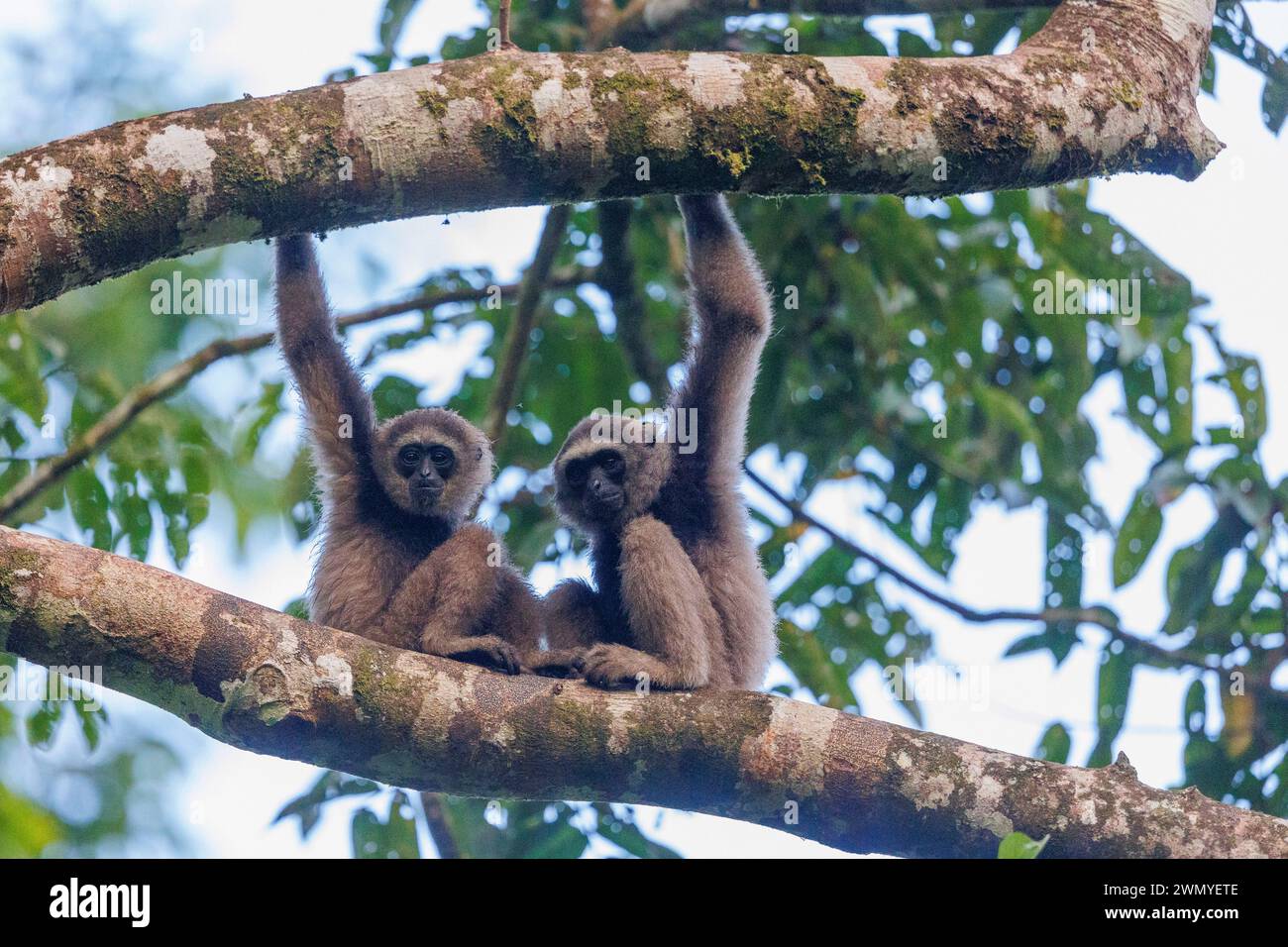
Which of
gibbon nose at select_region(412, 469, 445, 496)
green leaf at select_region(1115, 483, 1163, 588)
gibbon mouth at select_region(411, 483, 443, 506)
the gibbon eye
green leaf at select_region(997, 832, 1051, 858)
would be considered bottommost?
green leaf at select_region(997, 832, 1051, 858)

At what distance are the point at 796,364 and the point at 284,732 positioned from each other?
6.40m

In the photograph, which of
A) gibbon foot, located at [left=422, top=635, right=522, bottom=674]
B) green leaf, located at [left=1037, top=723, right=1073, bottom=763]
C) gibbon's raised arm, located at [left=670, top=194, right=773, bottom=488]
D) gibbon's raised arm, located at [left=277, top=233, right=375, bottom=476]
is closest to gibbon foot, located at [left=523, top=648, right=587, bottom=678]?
gibbon foot, located at [left=422, top=635, right=522, bottom=674]

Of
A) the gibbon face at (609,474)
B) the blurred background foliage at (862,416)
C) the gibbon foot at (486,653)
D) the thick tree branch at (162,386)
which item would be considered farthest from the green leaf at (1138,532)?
the gibbon foot at (486,653)

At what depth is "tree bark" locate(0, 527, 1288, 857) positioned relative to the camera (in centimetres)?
516

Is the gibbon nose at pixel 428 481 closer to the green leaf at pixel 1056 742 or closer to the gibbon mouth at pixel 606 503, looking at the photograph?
the gibbon mouth at pixel 606 503

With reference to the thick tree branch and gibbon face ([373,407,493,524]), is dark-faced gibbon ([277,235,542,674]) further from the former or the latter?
the thick tree branch

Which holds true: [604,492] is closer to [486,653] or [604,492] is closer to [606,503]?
[606,503]

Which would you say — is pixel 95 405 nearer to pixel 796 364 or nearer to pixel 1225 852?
pixel 796 364

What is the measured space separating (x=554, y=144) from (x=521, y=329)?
158 inches

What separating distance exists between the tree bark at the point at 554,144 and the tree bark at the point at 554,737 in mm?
1399

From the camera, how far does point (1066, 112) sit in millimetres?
6133

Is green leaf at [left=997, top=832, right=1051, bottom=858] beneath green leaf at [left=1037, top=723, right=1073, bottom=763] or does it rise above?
beneath

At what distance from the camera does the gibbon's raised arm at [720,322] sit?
24.7ft

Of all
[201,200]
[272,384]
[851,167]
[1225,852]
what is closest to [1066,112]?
[851,167]
